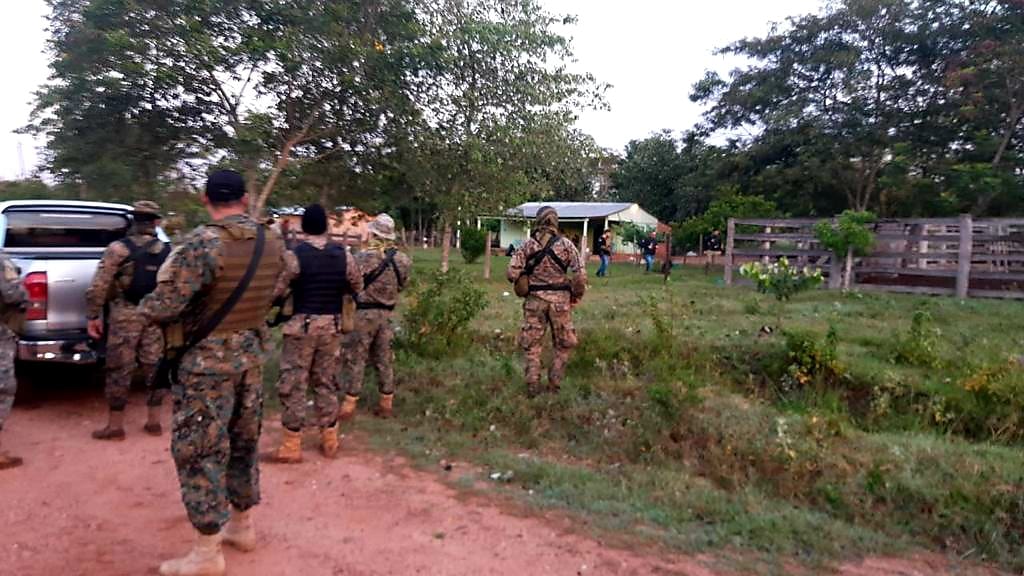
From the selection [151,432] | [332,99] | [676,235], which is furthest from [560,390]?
[676,235]

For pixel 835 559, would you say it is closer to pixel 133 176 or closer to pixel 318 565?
pixel 318 565

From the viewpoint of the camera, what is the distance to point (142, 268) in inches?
217

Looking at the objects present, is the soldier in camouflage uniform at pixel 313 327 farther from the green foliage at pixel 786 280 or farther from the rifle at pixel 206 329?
the green foliage at pixel 786 280

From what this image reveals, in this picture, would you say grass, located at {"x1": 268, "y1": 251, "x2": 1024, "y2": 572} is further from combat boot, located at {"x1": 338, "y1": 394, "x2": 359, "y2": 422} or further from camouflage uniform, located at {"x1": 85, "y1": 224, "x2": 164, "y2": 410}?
camouflage uniform, located at {"x1": 85, "y1": 224, "x2": 164, "y2": 410}

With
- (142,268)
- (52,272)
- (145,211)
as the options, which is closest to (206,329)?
(142,268)

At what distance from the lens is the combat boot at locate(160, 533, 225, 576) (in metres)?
3.37

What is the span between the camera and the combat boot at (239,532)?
375cm

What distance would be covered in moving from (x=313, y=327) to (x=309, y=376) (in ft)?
1.48

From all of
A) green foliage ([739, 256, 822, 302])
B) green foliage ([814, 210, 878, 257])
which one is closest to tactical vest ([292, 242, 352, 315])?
green foliage ([739, 256, 822, 302])

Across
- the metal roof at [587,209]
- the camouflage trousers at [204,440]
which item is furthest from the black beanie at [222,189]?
the metal roof at [587,209]

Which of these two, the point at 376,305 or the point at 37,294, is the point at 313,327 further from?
the point at 37,294

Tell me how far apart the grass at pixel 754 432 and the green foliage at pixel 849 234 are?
450cm

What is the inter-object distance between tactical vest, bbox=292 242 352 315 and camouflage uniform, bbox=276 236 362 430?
0.12 feet

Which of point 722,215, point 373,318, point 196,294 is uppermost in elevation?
point 722,215
